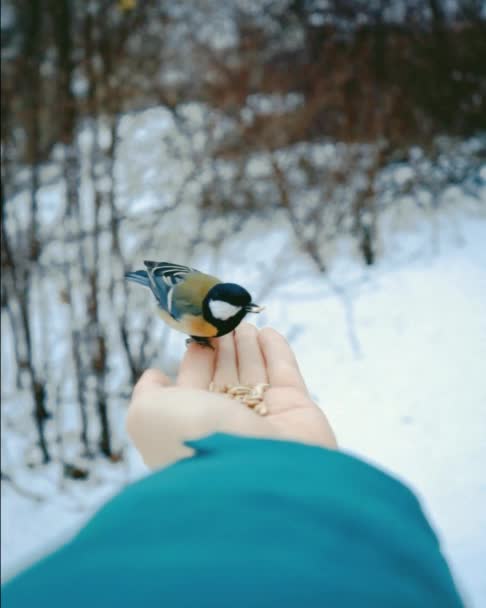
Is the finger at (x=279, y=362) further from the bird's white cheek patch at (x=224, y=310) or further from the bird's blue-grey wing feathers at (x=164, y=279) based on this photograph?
the bird's blue-grey wing feathers at (x=164, y=279)

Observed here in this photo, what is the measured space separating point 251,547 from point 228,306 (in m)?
1.13

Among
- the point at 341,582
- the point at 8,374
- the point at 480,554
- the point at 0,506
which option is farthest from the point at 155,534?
the point at 8,374

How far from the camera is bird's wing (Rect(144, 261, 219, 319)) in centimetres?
172

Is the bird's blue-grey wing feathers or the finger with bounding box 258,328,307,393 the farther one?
the bird's blue-grey wing feathers

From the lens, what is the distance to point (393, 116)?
4.22 metres

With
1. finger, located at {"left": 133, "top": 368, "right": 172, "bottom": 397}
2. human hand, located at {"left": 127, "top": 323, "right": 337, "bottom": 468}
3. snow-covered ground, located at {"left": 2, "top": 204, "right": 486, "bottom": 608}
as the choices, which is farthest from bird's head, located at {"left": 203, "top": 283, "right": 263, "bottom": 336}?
snow-covered ground, located at {"left": 2, "top": 204, "right": 486, "bottom": 608}

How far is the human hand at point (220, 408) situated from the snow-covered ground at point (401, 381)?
79 cm

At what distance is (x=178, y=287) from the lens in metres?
1.77

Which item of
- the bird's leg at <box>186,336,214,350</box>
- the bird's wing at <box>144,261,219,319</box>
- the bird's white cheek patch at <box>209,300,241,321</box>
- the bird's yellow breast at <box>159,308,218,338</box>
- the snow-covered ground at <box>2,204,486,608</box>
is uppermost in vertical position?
the bird's wing at <box>144,261,219,319</box>

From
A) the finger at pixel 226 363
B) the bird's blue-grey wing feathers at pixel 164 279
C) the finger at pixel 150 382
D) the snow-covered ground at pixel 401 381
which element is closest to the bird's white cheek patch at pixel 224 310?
the finger at pixel 226 363

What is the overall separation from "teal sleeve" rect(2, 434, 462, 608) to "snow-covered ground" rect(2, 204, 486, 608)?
50.4 inches

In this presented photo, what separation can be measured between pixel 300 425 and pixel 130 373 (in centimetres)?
196

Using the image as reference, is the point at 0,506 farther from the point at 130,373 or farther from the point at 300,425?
the point at 300,425

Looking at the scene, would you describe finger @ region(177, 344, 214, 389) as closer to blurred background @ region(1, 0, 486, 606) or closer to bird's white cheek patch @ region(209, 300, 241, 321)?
bird's white cheek patch @ region(209, 300, 241, 321)
